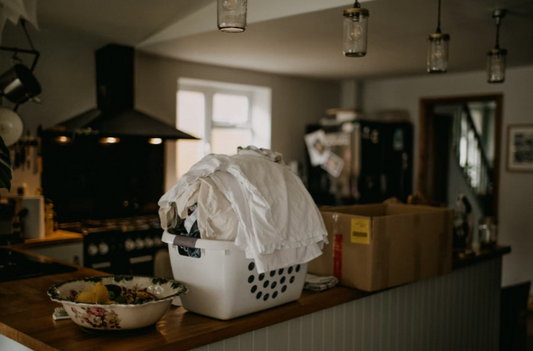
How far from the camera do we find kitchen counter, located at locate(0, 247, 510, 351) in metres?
1.57

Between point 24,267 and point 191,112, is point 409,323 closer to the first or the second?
point 24,267

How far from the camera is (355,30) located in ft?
6.73

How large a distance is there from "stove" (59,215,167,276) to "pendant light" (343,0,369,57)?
2728 millimetres

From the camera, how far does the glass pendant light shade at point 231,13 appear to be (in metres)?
1.83

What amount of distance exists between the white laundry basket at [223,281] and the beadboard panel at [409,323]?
110 millimetres

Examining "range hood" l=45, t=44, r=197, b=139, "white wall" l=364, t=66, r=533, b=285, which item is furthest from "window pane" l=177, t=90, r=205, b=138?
"white wall" l=364, t=66, r=533, b=285

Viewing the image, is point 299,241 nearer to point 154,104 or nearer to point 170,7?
point 170,7

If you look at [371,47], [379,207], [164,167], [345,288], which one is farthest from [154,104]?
[345,288]

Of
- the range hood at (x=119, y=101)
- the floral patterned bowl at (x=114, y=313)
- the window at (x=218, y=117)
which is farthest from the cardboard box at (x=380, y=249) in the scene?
the window at (x=218, y=117)

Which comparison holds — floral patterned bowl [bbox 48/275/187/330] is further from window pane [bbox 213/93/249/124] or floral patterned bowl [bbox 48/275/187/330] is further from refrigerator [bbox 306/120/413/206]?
refrigerator [bbox 306/120/413/206]

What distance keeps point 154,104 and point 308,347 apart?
3508mm

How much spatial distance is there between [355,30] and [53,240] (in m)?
2.76

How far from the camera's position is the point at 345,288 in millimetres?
2266

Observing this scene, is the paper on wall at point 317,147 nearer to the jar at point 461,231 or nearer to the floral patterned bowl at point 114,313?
the jar at point 461,231
